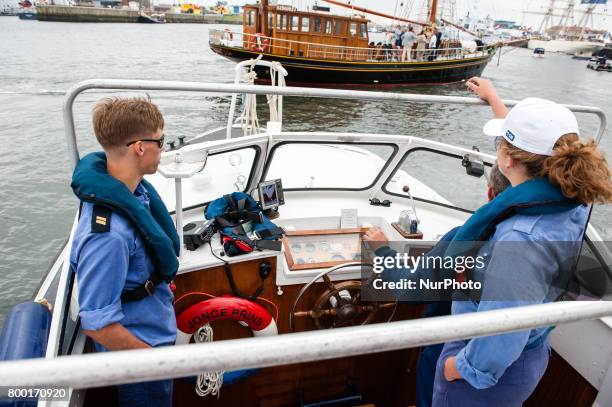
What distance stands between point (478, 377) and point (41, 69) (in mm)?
27566

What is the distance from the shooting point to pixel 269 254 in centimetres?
252

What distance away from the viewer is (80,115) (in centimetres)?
1474

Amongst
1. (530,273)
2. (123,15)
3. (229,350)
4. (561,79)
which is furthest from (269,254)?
(123,15)

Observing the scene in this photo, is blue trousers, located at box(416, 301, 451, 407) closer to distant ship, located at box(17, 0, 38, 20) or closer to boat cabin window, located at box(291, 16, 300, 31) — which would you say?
boat cabin window, located at box(291, 16, 300, 31)

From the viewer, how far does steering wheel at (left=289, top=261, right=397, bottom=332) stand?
2.50 meters

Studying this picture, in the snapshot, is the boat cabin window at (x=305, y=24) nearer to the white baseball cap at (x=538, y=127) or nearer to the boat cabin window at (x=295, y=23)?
the boat cabin window at (x=295, y=23)

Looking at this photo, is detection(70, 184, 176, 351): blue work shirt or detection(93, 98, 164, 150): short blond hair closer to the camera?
detection(70, 184, 176, 351): blue work shirt

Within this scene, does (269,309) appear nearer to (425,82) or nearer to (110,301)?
(110,301)

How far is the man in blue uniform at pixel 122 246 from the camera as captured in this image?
1463mm

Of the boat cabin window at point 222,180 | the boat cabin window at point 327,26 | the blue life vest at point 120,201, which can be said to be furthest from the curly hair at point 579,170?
the boat cabin window at point 327,26

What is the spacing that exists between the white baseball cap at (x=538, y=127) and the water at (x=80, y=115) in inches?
266

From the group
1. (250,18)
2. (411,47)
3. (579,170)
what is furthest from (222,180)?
(411,47)

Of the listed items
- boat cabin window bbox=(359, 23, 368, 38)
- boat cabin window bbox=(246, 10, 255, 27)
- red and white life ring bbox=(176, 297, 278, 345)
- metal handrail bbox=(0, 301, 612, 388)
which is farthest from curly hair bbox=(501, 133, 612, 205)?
boat cabin window bbox=(359, 23, 368, 38)

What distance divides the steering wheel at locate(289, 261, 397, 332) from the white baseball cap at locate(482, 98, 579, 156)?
1.31 metres
